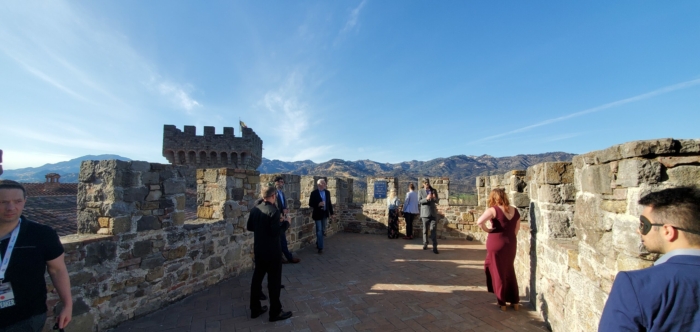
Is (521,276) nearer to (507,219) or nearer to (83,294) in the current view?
(507,219)

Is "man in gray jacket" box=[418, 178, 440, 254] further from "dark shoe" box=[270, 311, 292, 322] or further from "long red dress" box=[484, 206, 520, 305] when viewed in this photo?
"dark shoe" box=[270, 311, 292, 322]

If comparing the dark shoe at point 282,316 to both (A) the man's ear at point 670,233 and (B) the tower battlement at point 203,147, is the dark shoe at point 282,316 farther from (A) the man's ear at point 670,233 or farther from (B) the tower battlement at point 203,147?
(B) the tower battlement at point 203,147

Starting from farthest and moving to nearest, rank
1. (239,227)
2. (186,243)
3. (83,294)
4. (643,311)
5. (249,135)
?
(249,135), (239,227), (186,243), (83,294), (643,311)

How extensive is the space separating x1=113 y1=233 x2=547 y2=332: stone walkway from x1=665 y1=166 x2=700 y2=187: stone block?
7.94 ft

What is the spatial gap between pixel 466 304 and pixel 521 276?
1.16 metres

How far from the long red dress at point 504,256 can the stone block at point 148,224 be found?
182 inches

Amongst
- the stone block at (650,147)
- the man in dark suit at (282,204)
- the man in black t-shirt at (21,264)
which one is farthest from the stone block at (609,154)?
the man in dark suit at (282,204)

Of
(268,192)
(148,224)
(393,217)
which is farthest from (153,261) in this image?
(393,217)

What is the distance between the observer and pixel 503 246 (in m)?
3.90

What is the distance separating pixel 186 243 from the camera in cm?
459

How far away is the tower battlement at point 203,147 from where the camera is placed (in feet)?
77.8

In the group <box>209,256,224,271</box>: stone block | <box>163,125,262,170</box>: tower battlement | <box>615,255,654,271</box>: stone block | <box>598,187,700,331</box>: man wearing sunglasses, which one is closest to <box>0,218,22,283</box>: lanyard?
<box>209,256,224,271</box>: stone block

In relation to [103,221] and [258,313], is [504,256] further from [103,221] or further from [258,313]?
[103,221]

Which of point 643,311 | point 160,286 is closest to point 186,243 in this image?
point 160,286
